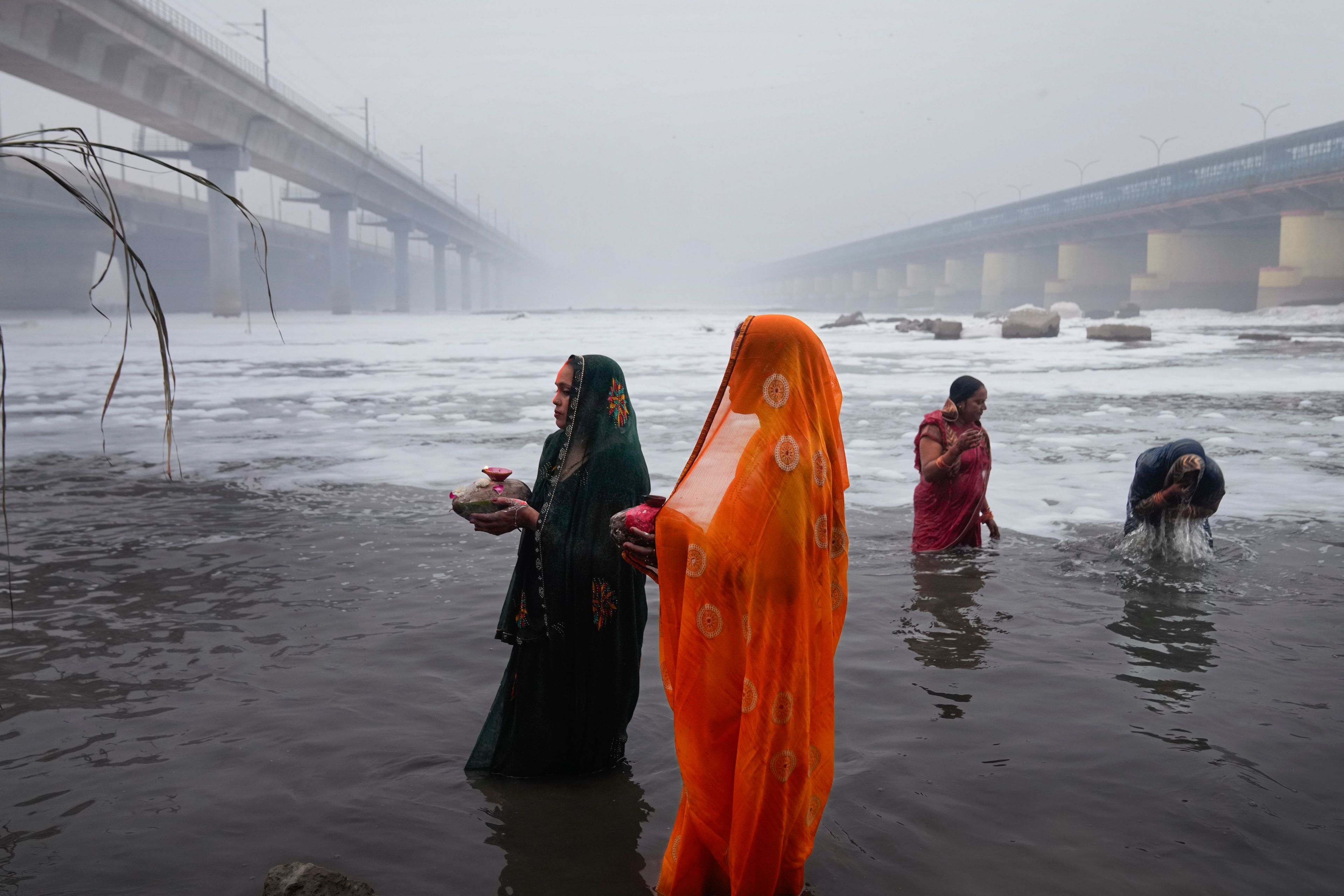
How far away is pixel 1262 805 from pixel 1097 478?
5.27 metres

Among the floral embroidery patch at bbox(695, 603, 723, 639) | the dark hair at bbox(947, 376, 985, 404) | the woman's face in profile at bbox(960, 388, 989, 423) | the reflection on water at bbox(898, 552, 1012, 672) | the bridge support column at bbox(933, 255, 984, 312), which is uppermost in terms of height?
the bridge support column at bbox(933, 255, 984, 312)

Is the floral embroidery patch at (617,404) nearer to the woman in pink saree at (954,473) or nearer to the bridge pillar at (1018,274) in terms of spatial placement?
the woman in pink saree at (954,473)

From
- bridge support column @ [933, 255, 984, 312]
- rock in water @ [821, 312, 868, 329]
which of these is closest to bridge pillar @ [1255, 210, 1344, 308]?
rock in water @ [821, 312, 868, 329]

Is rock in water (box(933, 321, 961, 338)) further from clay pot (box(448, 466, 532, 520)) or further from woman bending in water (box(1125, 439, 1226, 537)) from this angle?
clay pot (box(448, 466, 532, 520))

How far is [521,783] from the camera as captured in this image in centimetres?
303

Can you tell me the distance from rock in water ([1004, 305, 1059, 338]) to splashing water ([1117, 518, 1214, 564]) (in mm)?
20124

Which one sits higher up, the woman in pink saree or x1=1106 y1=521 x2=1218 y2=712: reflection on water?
the woman in pink saree

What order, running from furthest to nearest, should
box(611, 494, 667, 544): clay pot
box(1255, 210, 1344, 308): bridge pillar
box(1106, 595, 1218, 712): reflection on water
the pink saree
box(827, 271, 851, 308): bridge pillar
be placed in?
1. box(827, 271, 851, 308): bridge pillar
2. box(1255, 210, 1344, 308): bridge pillar
3. the pink saree
4. box(1106, 595, 1218, 712): reflection on water
5. box(611, 494, 667, 544): clay pot

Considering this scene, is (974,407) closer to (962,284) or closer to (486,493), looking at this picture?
(486,493)

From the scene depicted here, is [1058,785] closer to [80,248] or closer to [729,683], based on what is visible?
[729,683]

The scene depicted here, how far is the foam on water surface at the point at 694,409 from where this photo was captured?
798cm

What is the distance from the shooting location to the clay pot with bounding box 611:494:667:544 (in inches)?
90.9

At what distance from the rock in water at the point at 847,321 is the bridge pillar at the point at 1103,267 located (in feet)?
60.0

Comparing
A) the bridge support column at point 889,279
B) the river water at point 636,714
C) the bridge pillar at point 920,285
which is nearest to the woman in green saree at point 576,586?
the river water at point 636,714
